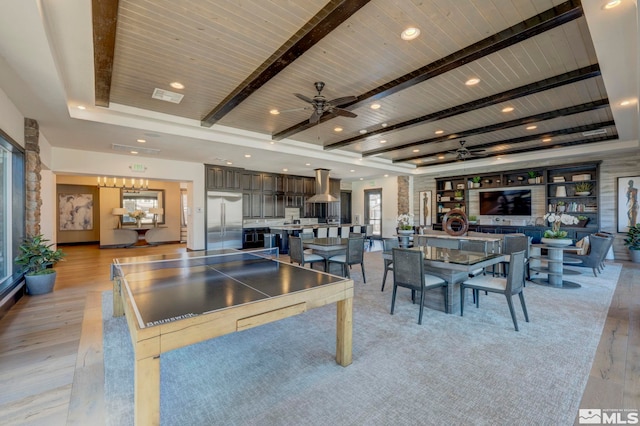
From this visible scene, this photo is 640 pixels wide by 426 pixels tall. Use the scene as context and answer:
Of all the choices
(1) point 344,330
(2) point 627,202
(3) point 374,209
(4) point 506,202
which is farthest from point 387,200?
(1) point 344,330

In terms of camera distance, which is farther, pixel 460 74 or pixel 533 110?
pixel 533 110

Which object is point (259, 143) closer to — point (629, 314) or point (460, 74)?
point (460, 74)

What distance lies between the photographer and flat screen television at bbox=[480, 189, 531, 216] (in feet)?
29.6

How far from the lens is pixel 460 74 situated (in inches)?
151

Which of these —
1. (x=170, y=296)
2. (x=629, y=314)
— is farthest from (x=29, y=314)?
(x=629, y=314)

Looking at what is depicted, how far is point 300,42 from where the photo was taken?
2939mm

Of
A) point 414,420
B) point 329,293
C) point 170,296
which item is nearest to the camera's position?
point 414,420

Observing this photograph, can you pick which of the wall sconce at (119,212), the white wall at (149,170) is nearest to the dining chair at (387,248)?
the white wall at (149,170)

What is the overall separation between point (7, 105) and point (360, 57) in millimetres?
4460

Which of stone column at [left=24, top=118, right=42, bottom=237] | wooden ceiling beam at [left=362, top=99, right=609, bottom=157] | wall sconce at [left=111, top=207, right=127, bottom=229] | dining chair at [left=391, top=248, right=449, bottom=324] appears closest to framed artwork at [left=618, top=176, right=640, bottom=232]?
wooden ceiling beam at [left=362, top=99, right=609, bottom=157]

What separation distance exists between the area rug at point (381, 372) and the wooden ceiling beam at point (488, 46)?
9.92 ft

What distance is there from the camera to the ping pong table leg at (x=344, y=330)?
2318 millimetres

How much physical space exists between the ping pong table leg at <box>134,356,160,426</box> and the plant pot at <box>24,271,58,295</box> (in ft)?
14.5

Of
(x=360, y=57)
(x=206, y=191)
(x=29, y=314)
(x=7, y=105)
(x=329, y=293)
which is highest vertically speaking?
(x=360, y=57)
